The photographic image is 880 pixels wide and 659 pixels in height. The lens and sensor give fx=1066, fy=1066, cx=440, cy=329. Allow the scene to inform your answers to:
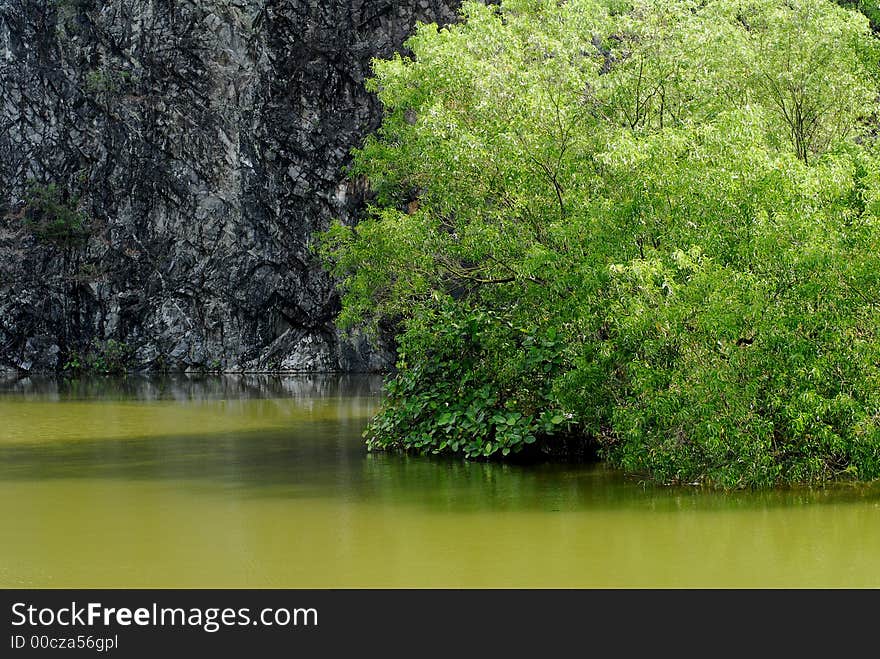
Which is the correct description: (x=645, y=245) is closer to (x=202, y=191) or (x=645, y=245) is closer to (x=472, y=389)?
(x=472, y=389)

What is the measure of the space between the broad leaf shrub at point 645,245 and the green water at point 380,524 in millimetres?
866

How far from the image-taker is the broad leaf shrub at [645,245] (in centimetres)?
1262

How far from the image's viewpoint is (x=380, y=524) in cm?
1145

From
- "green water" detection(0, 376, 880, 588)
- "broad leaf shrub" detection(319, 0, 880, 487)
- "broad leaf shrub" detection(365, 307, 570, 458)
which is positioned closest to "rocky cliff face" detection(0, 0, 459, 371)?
"broad leaf shrub" detection(319, 0, 880, 487)

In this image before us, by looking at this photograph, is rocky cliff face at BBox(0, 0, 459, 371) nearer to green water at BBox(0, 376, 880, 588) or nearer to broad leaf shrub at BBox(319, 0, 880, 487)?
broad leaf shrub at BBox(319, 0, 880, 487)

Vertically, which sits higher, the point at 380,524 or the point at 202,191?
the point at 202,191

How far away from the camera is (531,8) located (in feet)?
70.6

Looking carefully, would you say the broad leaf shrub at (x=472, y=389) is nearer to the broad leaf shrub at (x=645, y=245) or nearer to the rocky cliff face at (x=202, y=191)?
the broad leaf shrub at (x=645, y=245)

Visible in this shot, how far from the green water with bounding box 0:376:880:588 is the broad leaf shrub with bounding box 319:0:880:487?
866 mm

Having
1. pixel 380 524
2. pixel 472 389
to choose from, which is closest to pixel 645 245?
pixel 472 389

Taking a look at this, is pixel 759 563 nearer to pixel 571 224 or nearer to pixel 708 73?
pixel 571 224

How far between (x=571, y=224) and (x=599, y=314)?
136 centimetres

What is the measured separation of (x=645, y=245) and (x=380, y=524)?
5.69m
